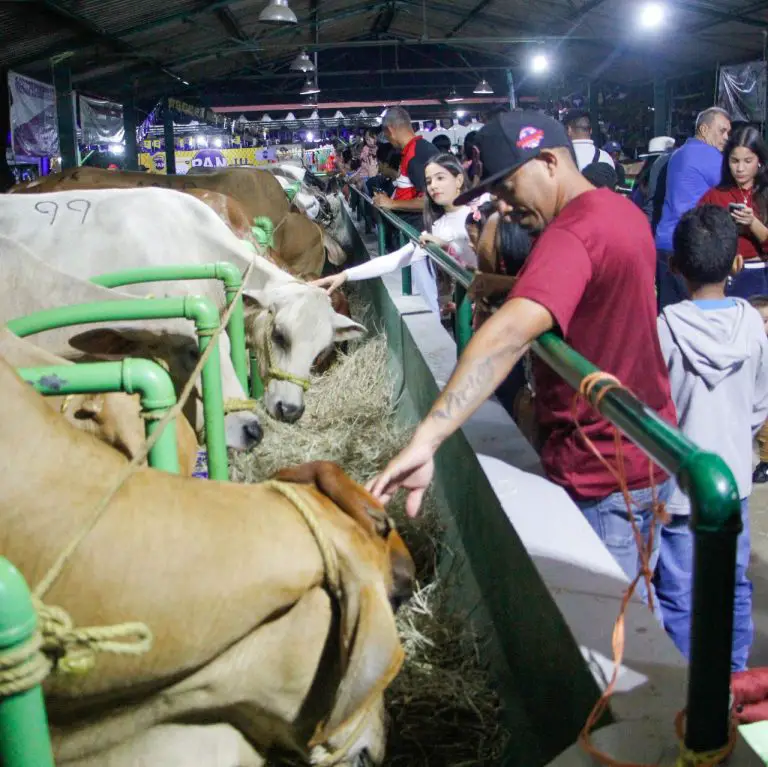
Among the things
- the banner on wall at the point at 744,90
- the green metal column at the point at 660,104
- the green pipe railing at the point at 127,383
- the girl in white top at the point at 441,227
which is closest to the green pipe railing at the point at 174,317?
the green pipe railing at the point at 127,383

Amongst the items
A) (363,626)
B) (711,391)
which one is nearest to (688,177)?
(711,391)

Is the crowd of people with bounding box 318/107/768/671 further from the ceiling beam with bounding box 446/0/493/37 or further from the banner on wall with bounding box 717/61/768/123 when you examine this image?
the ceiling beam with bounding box 446/0/493/37

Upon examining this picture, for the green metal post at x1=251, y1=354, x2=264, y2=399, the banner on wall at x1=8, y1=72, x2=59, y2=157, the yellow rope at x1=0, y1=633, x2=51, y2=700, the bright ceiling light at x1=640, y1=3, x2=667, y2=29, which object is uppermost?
the bright ceiling light at x1=640, y1=3, x2=667, y2=29

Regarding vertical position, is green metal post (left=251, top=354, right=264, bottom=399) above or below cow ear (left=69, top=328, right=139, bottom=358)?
below

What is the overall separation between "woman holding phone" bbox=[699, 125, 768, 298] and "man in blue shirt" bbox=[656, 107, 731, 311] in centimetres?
11

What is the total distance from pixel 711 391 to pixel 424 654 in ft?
4.45

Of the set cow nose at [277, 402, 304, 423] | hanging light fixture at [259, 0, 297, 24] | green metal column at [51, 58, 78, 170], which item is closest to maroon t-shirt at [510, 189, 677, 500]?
cow nose at [277, 402, 304, 423]

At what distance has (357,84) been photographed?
31.8m

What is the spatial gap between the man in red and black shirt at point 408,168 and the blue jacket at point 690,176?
2245 millimetres

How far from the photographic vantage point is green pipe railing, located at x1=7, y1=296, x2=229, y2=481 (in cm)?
218

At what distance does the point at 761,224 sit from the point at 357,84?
28.4 m

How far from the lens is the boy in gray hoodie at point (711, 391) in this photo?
2.91 m

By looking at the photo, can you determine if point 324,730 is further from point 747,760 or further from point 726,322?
point 726,322

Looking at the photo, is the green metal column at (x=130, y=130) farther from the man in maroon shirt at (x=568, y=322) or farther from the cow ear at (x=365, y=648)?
the cow ear at (x=365, y=648)
